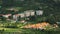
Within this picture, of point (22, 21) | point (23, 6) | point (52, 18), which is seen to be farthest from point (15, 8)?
point (52, 18)

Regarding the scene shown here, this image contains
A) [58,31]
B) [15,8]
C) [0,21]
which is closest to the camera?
[58,31]

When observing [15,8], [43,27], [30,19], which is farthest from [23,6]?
[43,27]

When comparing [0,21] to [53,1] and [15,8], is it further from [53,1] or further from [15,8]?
[53,1]

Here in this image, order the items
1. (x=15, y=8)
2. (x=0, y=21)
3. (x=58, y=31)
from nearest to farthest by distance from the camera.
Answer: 1. (x=58, y=31)
2. (x=0, y=21)
3. (x=15, y=8)

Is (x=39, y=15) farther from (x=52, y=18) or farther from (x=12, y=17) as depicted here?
(x=12, y=17)

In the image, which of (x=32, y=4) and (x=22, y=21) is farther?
(x=32, y=4)

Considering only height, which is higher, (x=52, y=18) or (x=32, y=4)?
(x=32, y=4)

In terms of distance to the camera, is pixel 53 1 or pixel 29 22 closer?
pixel 29 22

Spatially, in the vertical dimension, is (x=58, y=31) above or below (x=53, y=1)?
below
